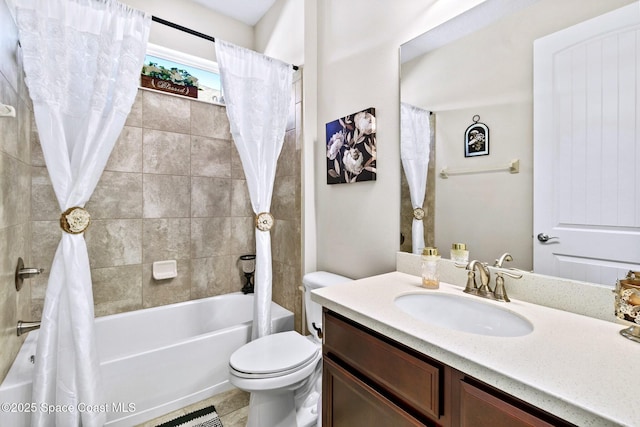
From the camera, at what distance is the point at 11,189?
1400 millimetres

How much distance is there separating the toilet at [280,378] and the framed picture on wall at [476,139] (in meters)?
1.03

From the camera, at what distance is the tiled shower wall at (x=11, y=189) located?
4.18 feet

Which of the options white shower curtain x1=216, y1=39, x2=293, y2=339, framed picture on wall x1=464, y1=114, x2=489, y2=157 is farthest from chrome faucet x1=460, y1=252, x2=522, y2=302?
white shower curtain x1=216, y1=39, x2=293, y2=339

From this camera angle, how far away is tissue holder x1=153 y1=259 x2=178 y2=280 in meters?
2.26

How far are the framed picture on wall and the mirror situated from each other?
0.01 meters

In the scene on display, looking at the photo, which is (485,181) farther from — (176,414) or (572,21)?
(176,414)

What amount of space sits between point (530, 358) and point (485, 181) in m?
0.74

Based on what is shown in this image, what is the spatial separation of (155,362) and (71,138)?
1.27 meters

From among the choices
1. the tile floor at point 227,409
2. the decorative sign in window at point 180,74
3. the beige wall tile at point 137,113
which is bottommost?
the tile floor at point 227,409

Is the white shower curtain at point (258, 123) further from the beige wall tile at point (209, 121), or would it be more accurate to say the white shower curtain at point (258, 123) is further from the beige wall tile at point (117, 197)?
the beige wall tile at point (117, 197)

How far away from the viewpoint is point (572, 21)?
3.06ft

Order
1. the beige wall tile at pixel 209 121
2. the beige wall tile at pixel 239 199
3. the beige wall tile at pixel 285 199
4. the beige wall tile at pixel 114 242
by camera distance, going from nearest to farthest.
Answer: the beige wall tile at pixel 114 242 → the beige wall tile at pixel 285 199 → the beige wall tile at pixel 209 121 → the beige wall tile at pixel 239 199

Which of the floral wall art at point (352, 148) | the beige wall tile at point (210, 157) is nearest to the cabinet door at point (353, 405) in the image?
the floral wall art at point (352, 148)

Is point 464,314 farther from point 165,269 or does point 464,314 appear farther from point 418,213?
point 165,269
